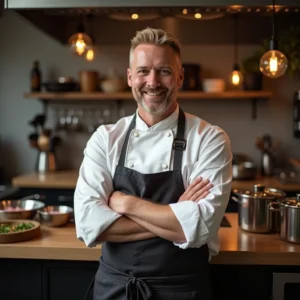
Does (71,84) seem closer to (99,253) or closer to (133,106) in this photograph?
(133,106)

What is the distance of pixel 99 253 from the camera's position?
6.83 feet

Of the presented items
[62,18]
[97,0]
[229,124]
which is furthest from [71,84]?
[97,0]

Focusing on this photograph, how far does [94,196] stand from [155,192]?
0.24 metres

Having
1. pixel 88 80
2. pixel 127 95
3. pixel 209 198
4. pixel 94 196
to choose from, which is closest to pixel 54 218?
pixel 94 196

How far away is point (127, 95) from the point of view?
4.40 metres

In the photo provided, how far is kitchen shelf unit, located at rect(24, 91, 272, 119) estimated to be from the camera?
4336 mm

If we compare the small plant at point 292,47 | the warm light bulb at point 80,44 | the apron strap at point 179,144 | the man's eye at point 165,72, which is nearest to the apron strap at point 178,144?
the apron strap at point 179,144

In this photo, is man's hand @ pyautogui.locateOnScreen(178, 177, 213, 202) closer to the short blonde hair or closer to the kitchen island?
the kitchen island

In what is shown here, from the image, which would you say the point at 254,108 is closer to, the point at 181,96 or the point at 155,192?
the point at 181,96

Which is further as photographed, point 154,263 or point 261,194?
point 261,194

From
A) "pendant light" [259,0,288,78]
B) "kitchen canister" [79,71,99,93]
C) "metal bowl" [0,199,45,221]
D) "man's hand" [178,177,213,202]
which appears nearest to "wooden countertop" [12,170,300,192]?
"kitchen canister" [79,71,99,93]

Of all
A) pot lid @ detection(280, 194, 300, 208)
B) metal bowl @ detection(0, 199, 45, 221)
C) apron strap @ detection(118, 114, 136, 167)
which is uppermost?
apron strap @ detection(118, 114, 136, 167)

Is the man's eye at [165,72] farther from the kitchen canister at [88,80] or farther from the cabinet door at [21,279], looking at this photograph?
the kitchen canister at [88,80]

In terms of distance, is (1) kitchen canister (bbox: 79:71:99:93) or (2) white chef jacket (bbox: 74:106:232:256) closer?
(2) white chef jacket (bbox: 74:106:232:256)
